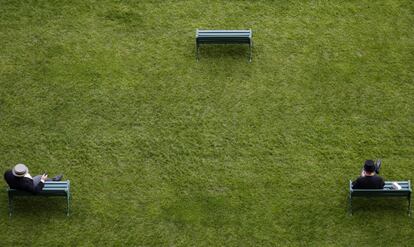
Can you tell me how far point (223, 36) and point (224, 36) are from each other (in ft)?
0.08

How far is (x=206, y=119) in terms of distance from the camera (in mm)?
20094

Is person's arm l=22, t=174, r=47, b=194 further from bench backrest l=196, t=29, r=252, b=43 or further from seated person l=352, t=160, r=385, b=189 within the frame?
seated person l=352, t=160, r=385, b=189

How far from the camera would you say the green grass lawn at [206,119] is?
1823 centimetres

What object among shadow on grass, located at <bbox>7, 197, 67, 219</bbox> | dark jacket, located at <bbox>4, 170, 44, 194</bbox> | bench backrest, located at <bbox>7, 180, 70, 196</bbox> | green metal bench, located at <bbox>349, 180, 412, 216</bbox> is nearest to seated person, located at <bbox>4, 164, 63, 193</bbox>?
dark jacket, located at <bbox>4, 170, 44, 194</bbox>

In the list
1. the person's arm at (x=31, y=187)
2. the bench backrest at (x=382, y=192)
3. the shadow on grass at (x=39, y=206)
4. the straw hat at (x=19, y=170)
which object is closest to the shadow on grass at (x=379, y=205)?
the bench backrest at (x=382, y=192)

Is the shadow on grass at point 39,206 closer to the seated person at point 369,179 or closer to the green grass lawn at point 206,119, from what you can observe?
the green grass lawn at point 206,119

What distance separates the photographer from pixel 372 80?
20.8 m

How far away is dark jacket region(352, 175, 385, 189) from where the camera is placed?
1777cm

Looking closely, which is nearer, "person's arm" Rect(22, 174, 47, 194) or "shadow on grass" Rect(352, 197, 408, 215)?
"person's arm" Rect(22, 174, 47, 194)

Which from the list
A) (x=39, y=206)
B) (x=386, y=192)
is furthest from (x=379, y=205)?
(x=39, y=206)

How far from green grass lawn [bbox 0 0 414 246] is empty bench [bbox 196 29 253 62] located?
51cm

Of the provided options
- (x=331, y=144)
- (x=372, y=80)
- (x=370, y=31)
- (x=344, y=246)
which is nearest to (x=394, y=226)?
(x=344, y=246)

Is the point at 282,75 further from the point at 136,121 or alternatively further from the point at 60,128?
the point at 60,128

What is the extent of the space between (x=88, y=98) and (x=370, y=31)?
752cm
